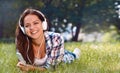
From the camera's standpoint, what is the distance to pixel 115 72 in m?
5.58

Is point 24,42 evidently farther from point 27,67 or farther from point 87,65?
point 87,65

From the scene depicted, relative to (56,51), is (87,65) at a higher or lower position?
lower

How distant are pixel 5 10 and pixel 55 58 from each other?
18675 mm

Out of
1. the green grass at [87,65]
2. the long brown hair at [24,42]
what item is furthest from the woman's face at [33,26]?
the green grass at [87,65]

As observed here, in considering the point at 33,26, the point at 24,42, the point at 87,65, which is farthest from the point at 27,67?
the point at 87,65

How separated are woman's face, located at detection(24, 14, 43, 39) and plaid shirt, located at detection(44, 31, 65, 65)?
0.37 metres

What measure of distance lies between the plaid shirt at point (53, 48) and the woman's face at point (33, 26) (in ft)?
1.20

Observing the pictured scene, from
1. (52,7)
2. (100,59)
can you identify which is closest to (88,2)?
(52,7)

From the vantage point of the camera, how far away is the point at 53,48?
6.05 m

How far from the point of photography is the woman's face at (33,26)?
5629mm

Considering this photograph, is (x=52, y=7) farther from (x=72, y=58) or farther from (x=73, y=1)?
(x=72, y=58)

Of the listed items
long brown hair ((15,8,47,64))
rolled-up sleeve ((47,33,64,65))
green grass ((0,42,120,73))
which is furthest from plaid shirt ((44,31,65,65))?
long brown hair ((15,8,47,64))

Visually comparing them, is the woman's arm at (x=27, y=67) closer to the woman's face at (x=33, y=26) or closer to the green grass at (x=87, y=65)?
the green grass at (x=87, y=65)

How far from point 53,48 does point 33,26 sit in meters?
0.61
